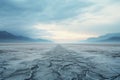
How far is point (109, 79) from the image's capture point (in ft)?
16.8

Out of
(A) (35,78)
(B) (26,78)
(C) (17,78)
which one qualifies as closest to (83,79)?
(A) (35,78)

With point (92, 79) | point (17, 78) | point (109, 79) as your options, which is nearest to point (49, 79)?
point (17, 78)

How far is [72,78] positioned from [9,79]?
2393mm

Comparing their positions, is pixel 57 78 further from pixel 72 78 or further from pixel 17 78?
pixel 17 78

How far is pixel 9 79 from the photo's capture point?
513cm

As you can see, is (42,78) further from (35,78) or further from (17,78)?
(17,78)

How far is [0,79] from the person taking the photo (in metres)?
5.02

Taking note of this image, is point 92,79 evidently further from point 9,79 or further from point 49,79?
point 9,79

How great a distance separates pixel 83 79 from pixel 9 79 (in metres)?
2.79

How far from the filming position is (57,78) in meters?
5.16

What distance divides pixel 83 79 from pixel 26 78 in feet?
7.02

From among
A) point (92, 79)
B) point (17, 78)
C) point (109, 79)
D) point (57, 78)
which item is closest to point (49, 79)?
point (57, 78)

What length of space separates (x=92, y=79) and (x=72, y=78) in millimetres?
748

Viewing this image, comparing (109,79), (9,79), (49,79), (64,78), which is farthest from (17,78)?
(109,79)
